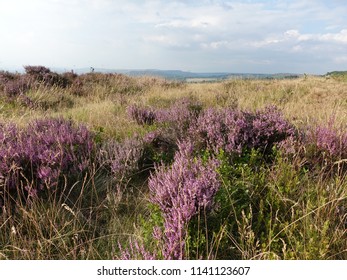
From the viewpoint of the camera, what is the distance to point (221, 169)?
9.78 feet

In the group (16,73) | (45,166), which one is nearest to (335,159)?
(45,166)

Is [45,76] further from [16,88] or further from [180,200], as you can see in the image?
[180,200]

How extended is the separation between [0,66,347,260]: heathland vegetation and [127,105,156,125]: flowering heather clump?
32.7 inches

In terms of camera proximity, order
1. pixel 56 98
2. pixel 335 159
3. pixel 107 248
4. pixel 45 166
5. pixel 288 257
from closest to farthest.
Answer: pixel 288 257
pixel 107 248
pixel 45 166
pixel 335 159
pixel 56 98

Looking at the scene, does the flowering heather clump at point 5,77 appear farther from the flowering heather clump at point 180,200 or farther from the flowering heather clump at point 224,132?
the flowering heather clump at point 180,200

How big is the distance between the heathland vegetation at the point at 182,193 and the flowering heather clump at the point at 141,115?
0.83m

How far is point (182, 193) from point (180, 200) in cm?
10

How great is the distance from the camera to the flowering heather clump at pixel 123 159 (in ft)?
11.4

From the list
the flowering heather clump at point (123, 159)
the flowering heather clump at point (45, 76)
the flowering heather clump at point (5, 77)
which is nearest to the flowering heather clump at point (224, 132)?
the flowering heather clump at point (123, 159)

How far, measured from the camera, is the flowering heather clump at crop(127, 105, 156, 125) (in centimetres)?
597

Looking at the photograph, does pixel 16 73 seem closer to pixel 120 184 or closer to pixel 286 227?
pixel 120 184

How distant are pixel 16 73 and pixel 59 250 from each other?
42.2 ft

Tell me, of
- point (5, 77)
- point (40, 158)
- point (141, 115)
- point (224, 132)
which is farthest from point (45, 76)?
point (224, 132)

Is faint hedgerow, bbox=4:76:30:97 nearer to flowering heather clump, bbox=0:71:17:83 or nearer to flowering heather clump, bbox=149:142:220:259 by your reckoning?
flowering heather clump, bbox=0:71:17:83
